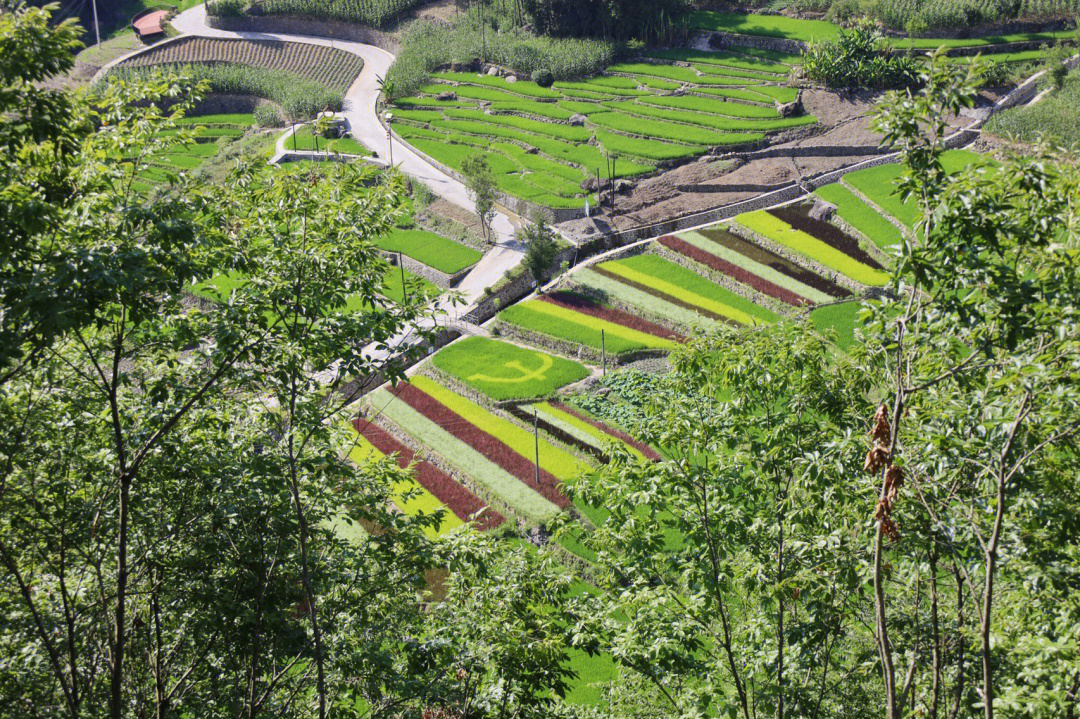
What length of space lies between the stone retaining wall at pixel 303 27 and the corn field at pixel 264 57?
3.64m

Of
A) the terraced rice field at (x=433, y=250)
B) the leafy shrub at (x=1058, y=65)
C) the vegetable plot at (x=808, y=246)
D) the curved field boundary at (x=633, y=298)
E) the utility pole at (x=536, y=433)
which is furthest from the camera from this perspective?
the leafy shrub at (x=1058, y=65)

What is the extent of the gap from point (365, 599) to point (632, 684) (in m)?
5.60

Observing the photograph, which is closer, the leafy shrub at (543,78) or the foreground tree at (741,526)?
the foreground tree at (741,526)

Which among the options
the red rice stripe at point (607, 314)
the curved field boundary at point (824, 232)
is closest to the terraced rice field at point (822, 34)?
the curved field boundary at point (824, 232)

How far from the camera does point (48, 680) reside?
12336 mm

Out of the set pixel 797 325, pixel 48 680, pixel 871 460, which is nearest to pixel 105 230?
pixel 48 680

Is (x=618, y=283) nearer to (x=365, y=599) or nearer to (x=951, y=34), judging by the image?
(x=365, y=599)

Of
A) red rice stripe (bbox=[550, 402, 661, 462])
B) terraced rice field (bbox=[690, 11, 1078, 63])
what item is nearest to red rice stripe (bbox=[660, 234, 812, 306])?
red rice stripe (bbox=[550, 402, 661, 462])

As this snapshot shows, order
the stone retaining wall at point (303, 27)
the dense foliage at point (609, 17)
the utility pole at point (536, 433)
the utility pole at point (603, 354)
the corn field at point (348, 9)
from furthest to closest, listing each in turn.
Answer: the stone retaining wall at point (303, 27) → the corn field at point (348, 9) → the dense foliage at point (609, 17) → the utility pole at point (603, 354) → the utility pole at point (536, 433)

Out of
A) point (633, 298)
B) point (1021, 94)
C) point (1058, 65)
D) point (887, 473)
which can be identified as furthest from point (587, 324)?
point (1058, 65)

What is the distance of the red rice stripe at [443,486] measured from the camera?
33531mm

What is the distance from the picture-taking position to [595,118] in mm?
71750

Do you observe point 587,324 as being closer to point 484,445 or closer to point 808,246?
point 484,445

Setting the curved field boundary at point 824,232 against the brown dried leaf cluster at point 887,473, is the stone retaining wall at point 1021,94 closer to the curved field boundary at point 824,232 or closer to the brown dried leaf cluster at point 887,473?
the curved field boundary at point 824,232
